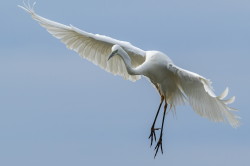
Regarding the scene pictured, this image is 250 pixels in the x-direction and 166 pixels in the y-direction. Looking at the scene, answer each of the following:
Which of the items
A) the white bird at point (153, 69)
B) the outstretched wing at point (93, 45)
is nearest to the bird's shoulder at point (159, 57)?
the white bird at point (153, 69)

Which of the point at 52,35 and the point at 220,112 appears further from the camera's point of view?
the point at 52,35

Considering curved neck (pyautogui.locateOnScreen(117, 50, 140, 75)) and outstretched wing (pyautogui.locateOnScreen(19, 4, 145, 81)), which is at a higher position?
outstretched wing (pyautogui.locateOnScreen(19, 4, 145, 81))

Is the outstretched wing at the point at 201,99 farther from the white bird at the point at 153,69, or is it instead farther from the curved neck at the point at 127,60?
the curved neck at the point at 127,60

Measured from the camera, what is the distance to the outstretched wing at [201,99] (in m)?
23.5

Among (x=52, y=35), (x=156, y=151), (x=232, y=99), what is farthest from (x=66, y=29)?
(x=232, y=99)

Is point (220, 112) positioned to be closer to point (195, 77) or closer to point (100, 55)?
point (195, 77)

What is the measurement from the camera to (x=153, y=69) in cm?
2428

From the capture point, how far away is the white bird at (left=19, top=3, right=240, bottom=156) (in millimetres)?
23703

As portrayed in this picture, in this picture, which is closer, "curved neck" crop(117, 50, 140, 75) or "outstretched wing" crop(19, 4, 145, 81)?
"curved neck" crop(117, 50, 140, 75)

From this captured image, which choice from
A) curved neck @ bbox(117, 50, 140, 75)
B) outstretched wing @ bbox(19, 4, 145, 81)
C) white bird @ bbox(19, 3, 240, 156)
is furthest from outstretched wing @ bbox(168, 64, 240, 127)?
outstretched wing @ bbox(19, 4, 145, 81)

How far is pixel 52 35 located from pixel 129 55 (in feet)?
7.25

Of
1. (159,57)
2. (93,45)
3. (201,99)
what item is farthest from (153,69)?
(93,45)

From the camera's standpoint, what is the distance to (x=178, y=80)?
80.9 feet

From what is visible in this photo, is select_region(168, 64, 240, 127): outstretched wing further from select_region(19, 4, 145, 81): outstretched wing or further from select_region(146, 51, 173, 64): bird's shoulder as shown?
select_region(19, 4, 145, 81): outstretched wing
